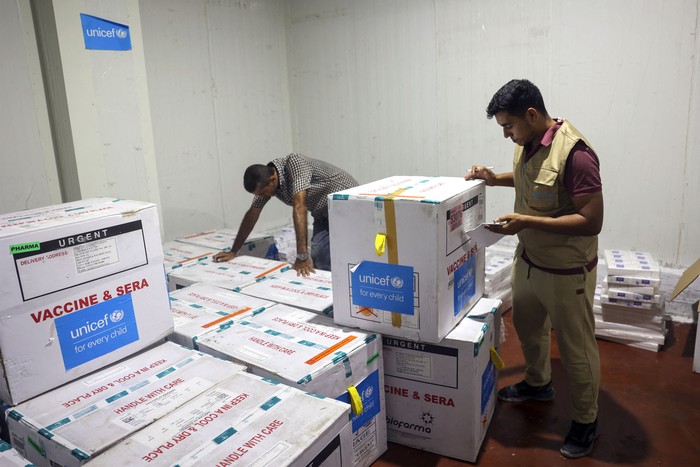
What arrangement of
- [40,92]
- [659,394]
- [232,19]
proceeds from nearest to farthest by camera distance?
[659,394] → [40,92] → [232,19]

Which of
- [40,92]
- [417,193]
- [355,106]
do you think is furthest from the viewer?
[355,106]

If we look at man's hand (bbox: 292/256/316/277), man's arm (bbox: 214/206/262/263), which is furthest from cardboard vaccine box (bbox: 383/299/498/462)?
man's arm (bbox: 214/206/262/263)

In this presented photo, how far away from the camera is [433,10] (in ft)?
12.7

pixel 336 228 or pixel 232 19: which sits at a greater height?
pixel 232 19

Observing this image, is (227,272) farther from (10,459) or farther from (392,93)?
(392,93)

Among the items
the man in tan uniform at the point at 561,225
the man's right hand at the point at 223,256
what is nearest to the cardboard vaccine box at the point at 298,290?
the man's right hand at the point at 223,256

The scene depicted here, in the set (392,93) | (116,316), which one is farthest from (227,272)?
(392,93)

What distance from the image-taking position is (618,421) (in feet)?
7.50

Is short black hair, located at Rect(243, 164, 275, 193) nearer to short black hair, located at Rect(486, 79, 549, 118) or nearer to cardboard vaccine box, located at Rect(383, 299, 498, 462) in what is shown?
cardboard vaccine box, located at Rect(383, 299, 498, 462)

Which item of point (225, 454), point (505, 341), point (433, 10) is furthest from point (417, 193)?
point (433, 10)

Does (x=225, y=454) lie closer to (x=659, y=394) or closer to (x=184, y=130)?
(x=659, y=394)

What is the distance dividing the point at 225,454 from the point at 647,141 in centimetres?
330

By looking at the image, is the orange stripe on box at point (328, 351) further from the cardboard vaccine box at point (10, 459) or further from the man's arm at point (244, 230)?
the man's arm at point (244, 230)

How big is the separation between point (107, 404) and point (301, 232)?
59.1 inches
